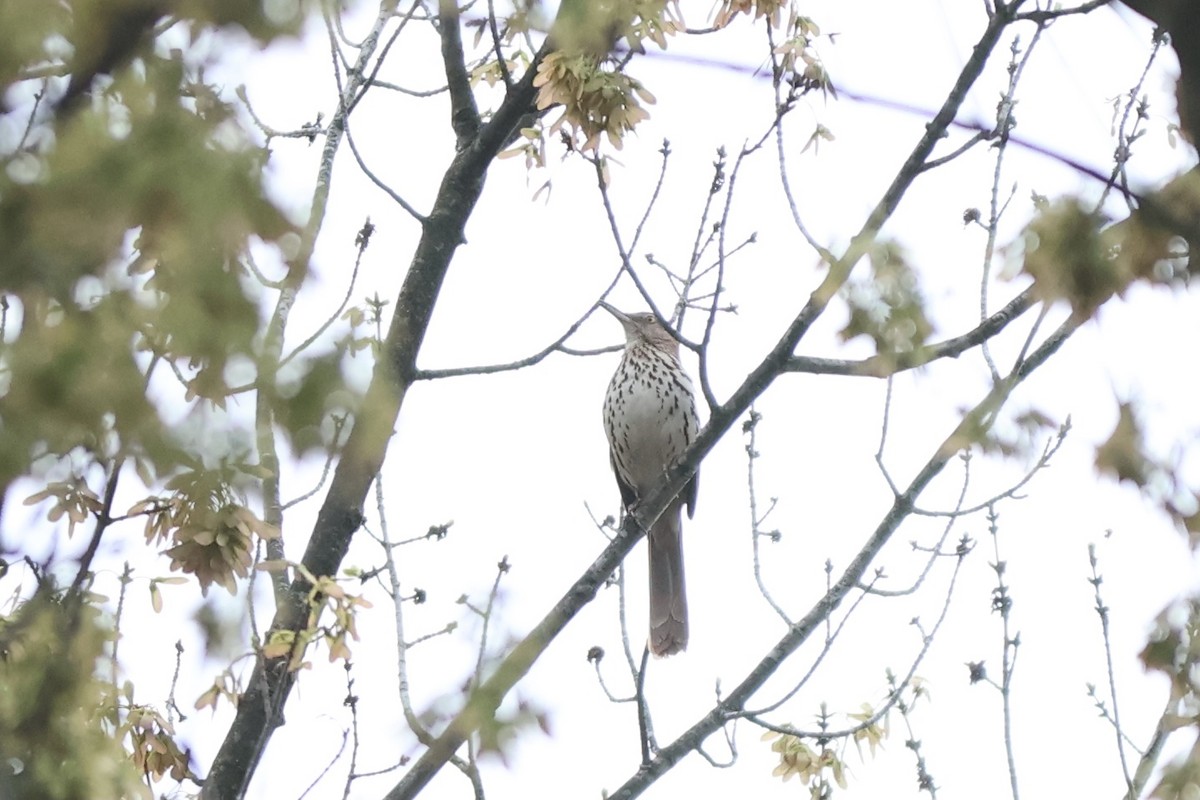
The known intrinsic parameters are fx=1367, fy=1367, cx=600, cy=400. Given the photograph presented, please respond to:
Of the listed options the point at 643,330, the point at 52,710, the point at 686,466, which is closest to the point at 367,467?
the point at 686,466

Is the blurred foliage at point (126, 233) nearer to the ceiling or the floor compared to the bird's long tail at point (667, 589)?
nearer to the floor

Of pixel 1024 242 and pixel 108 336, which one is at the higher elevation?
pixel 1024 242

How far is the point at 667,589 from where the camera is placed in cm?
722

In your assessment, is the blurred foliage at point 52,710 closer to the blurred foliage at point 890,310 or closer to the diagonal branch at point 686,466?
the diagonal branch at point 686,466

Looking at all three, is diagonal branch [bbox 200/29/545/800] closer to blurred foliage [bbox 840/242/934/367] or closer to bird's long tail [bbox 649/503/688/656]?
blurred foliage [bbox 840/242/934/367]

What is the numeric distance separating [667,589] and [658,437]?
2.66 ft

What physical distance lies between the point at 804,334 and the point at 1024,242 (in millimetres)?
1465

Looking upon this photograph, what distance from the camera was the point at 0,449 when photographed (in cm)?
129

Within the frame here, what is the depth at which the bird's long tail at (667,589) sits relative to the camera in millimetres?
7035

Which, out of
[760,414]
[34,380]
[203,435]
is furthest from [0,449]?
[760,414]

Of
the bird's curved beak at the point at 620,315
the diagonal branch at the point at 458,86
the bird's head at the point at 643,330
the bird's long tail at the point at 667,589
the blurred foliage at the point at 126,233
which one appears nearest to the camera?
the blurred foliage at the point at 126,233

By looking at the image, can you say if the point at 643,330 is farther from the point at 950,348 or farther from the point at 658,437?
the point at 950,348

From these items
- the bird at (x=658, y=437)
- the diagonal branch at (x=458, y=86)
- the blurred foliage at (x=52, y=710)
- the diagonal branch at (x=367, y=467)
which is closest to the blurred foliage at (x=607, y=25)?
the diagonal branch at (x=367, y=467)

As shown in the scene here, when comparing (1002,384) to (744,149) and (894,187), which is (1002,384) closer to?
(894,187)
